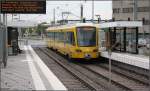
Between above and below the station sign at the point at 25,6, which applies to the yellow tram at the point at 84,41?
below

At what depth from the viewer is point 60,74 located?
26188 mm

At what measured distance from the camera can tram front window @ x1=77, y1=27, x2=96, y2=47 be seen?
33.6 meters

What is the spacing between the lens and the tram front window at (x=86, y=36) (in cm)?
3359

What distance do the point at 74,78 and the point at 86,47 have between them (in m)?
9.58

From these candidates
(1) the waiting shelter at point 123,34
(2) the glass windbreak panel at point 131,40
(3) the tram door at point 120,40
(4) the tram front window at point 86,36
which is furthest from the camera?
(3) the tram door at point 120,40

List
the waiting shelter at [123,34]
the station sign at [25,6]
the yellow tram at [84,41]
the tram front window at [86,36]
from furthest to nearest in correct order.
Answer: the waiting shelter at [123,34] → the tram front window at [86,36] → the yellow tram at [84,41] → the station sign at [25,6]

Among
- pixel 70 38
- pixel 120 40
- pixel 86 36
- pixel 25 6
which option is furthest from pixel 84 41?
pixel 25 6

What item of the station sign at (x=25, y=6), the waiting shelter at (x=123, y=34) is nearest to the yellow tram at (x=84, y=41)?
the waiting shelter at (x=123, y=34)

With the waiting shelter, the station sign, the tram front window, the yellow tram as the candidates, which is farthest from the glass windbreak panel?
the station sign

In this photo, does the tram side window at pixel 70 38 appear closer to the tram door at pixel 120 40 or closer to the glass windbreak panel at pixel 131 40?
the tram door at pixel 120 40

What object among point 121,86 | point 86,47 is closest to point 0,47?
point 121,86

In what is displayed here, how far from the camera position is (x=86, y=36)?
3378 cm

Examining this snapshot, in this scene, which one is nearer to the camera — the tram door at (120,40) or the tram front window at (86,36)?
the tram front window at (86,36)

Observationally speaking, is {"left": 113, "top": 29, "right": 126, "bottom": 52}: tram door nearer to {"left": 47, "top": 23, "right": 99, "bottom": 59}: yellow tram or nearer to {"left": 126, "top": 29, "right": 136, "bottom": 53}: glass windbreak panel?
{"left": 126, "top": 29, "right": 136, "bottom": 53}: glass windbreak panel
